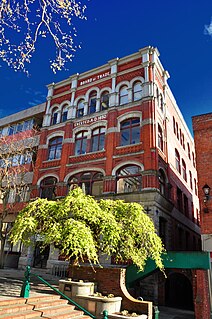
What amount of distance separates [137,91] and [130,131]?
3.76 metres

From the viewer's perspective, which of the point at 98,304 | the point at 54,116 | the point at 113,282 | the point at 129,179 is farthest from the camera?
the point at 54,116

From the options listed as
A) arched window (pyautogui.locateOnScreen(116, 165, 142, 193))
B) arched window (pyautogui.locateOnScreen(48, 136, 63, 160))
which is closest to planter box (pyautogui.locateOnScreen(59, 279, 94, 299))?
arched window (pyautogui.locateOnScreen(116, 165, 142, 193))

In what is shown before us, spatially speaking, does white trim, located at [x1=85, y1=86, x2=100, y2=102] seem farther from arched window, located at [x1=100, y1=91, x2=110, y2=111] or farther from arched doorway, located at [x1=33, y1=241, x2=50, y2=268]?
arched doorway, located at [x1=33, y1=241, x2=50, y2=268]

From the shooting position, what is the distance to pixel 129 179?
19312 mm

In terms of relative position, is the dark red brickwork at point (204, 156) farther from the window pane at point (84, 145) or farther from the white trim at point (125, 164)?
the window pane at point (84, 145)

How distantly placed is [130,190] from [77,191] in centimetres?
817

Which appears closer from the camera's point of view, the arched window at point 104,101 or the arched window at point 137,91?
the arched window at point 137,91

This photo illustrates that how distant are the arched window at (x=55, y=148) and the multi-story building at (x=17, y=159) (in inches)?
72.0

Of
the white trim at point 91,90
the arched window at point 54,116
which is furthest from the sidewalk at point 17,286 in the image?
the white trim at point 91,90

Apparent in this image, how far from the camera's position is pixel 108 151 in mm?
20609

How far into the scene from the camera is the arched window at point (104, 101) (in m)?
23.1

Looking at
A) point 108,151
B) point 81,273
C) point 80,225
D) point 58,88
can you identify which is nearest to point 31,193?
point 108,151

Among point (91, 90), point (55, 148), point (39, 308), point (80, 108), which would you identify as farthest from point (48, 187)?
point (39, 308)

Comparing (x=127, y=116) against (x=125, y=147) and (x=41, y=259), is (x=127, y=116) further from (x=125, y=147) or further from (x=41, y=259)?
(x=41, y=259)
